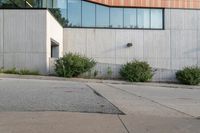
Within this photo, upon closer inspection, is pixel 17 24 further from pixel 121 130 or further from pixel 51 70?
pixel 121 130

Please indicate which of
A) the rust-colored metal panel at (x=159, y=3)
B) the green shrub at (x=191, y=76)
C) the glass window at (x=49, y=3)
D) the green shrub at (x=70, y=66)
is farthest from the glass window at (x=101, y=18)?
the green shrub at (x=191, y=76)

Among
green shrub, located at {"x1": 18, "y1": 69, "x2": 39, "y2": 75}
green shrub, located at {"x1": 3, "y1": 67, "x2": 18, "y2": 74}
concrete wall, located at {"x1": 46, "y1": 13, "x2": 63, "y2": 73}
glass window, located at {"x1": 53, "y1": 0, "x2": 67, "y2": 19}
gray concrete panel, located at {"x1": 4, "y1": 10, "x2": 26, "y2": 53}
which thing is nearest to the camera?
green shrub, located at {"x1": 18, "y1": 69, "x2": 39, "y2": 75}

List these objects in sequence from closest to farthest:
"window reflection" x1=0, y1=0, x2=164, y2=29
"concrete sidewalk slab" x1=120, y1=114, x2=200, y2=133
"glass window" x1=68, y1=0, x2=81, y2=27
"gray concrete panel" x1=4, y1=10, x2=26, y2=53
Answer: "concrete sidewalk slab" x1=120, y1=114, x2=200, y2=133, "gray concrete panel" x1=4, y1=10, x2=26, y2=53, "window reflection" x1=0, y1=0, x2=164, y2=29, "glass window" x1=68, y1=0, x2=81, y2=27

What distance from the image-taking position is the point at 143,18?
44312 mm

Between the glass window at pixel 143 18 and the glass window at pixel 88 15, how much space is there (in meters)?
4.29

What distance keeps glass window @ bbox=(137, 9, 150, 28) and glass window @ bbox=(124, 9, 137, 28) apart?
0.39 m

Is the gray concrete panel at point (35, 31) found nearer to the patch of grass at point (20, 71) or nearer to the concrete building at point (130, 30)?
the patch of grass at point (20, 71)

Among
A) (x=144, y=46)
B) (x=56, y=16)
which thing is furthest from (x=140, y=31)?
(x=56, y=16)

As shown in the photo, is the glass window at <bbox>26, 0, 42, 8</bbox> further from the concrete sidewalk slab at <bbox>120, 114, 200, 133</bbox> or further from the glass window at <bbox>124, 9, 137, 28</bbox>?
the concrete sidewalk slab at <bbox>120, 114, 200, 133</bbox>

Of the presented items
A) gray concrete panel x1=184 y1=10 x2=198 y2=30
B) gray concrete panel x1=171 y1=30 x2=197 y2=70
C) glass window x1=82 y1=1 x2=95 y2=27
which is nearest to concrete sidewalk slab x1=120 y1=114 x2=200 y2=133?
glass window x1=82 y1=1 x2=95 y2=27

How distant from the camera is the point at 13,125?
10.7 meters

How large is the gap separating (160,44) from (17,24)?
1453cm

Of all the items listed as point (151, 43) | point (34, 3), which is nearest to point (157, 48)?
point (151, 43)

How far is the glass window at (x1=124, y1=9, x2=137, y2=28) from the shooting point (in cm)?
4400
